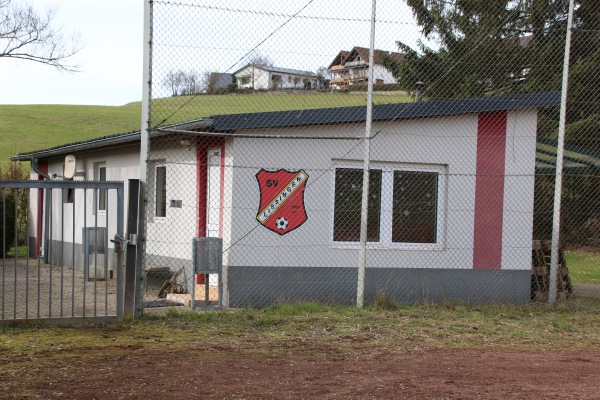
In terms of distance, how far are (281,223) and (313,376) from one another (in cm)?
445

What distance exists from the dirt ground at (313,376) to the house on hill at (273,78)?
3.77 meters

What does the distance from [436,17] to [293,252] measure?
4769 mm

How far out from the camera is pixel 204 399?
562cm

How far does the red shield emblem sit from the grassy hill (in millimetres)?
1016

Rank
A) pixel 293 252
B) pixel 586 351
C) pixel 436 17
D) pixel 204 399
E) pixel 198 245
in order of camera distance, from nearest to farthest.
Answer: pixel 204 399 < pixel 586 351 < pixel 198 245 < pixel 293 252 < pixel 436 17

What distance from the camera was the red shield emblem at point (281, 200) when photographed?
34.8ft

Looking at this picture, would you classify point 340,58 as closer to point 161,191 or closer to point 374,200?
point 374,200

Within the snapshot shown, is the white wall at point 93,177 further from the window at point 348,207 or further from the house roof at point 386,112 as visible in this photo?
the window at point 348,207

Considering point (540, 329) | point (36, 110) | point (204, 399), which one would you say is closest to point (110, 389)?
point (204, 399)

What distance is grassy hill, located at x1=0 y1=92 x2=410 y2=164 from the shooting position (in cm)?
948

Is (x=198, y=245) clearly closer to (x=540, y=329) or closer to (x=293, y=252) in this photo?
(x=293, y=252)

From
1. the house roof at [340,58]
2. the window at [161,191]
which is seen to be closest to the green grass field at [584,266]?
the house roof at [340,58]

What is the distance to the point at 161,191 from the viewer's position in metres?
13.6

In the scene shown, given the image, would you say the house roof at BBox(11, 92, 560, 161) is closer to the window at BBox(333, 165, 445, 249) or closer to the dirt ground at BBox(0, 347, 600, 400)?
the window at BBox(333, 165, 445, 249)
